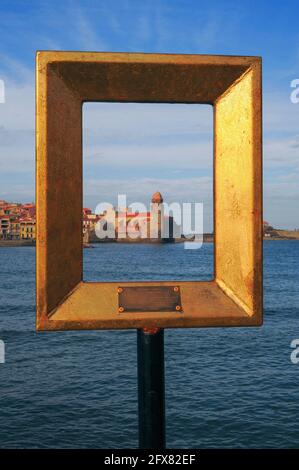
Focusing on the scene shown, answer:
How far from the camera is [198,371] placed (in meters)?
29.4

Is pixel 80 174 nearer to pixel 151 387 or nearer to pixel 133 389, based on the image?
pixel 151 387

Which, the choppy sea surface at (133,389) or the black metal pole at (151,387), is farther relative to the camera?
the choppy sea surface at (133,389)

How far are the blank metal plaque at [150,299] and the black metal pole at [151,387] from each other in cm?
10

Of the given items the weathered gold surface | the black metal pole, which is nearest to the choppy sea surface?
the black metal pole

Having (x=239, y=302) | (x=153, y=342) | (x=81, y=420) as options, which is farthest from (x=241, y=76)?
(x=81, y=420)

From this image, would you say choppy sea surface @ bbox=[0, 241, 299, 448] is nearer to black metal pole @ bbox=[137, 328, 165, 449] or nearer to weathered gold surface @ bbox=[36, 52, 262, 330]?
black metal pole @ bbox=[137, 328, 165, 449]

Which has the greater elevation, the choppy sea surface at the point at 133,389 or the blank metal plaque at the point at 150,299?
the blank metal plaque at the point at 150,299

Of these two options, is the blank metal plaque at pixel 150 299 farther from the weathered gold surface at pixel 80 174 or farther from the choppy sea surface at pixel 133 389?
the choppy sea surface at pixel 133 389

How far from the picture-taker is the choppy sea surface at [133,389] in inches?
793

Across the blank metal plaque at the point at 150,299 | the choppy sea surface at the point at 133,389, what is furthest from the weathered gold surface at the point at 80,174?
the choppy sea surface at the point at 133,389

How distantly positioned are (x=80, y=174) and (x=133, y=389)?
2498cm

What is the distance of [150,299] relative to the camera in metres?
2.07

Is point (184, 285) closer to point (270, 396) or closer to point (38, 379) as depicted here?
point (270, 396)

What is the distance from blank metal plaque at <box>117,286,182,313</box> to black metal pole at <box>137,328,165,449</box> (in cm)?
10
